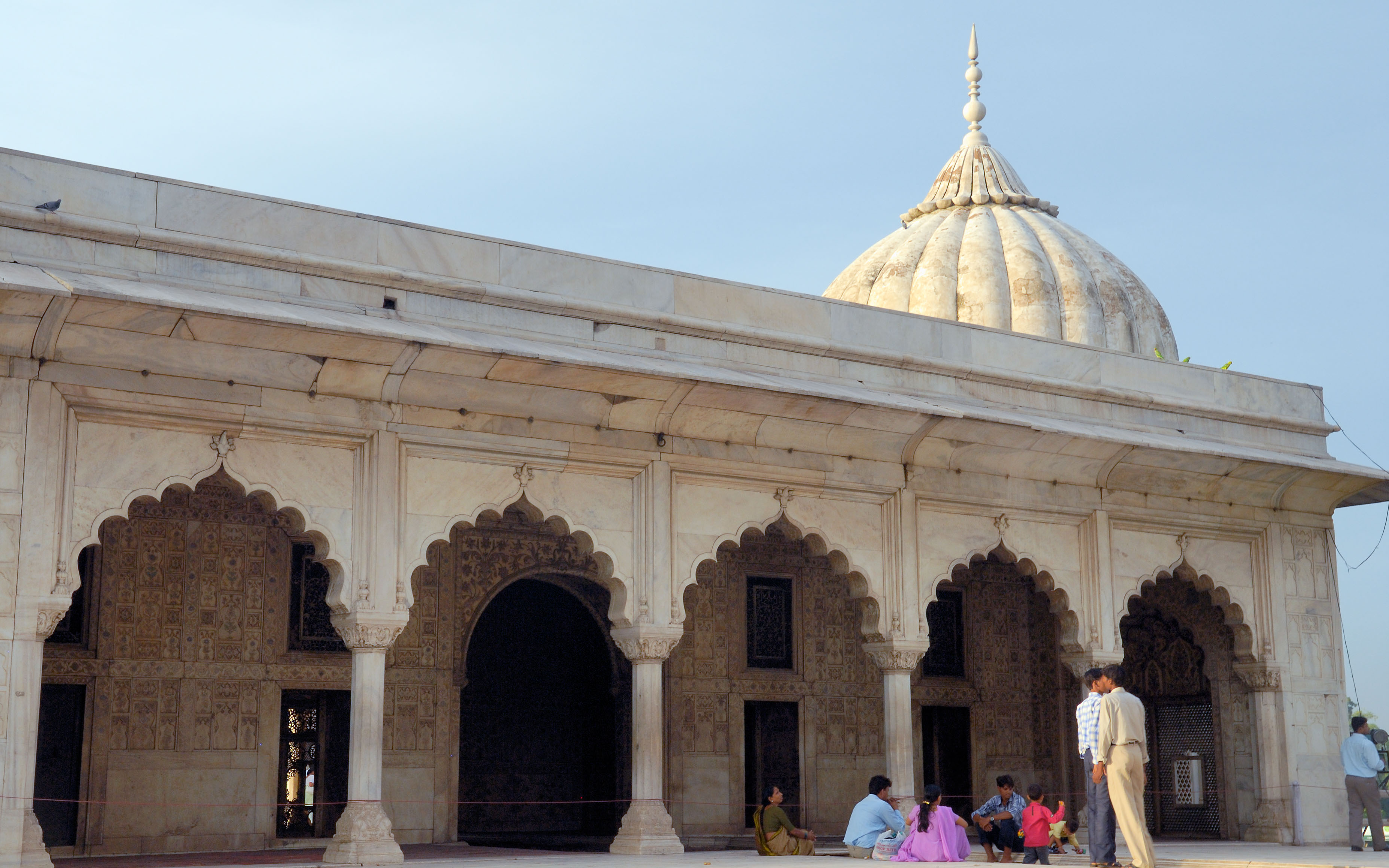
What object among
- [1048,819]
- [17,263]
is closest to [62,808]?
[17,263]

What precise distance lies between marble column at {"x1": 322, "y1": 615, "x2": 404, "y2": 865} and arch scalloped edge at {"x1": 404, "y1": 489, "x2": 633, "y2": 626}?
0.67 metres

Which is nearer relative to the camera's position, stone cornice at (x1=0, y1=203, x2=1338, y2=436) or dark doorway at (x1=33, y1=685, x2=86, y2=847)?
stone cornice at (x1=0, y1=203, x2=1338, y2=436)

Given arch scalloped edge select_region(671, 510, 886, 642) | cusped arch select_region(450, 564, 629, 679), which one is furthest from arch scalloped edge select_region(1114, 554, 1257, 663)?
cusped arch select_region(450, 564, 629, 679)

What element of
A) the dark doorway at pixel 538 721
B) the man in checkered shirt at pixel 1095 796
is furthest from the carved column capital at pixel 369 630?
the man in checkered shirt at pixel 1095 796

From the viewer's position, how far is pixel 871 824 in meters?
10.2

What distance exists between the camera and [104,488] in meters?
9.07

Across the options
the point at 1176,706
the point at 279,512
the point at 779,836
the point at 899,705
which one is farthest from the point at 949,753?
the point at 279,512

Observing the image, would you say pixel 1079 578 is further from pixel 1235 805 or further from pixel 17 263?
pixel 17 263

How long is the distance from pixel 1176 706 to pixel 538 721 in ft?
20.3

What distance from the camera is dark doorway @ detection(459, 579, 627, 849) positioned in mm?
13812

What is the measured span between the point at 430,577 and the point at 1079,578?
212 inches

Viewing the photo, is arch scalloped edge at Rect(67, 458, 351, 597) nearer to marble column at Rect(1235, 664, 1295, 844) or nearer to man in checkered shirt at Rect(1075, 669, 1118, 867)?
man in checkered shirt at Rect(1075, 669, 1118, 867)

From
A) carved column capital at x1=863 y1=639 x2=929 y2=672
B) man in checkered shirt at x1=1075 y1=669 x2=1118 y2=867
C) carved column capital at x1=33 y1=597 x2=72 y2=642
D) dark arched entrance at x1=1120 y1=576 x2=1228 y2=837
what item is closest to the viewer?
man in checkered shirt at x1=1075 y1=669 x2=1118 y2=867

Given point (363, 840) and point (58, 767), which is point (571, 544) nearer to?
point (363, 840)
